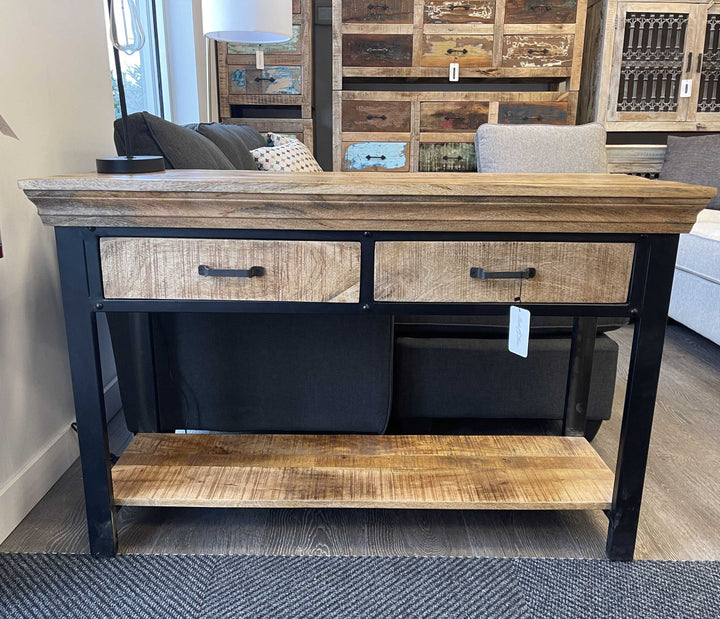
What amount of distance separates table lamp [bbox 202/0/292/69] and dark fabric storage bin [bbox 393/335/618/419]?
1.46m

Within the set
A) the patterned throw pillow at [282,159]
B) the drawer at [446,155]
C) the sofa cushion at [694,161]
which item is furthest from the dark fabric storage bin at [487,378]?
the drawer at [446,155]

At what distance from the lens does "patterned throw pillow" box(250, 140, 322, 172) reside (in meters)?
2.25

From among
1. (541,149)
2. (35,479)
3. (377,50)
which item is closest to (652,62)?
(541,149)

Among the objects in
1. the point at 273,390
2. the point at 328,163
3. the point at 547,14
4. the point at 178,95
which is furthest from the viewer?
the point at 328,163

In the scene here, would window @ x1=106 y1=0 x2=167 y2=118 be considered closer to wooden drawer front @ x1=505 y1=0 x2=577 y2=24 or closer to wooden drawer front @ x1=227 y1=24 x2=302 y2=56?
wooden drawer front @ x1=227 y1=24 x2=302 y2=56

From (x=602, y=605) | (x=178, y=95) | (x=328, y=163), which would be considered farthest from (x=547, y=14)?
(x=602, y=605)

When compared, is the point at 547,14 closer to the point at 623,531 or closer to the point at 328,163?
the point at 328,163

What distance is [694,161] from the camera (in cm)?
314

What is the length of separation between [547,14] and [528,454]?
8.88ft

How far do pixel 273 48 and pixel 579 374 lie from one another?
258 cm

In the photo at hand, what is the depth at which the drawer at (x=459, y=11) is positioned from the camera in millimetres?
3209

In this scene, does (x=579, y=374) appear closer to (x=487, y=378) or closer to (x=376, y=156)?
(x=487, y=378)

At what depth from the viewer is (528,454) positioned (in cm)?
137

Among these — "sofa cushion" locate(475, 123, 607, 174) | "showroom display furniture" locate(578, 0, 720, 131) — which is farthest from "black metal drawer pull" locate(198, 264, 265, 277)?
"showroom display furniture" locate(578, 0, 720, 131)
